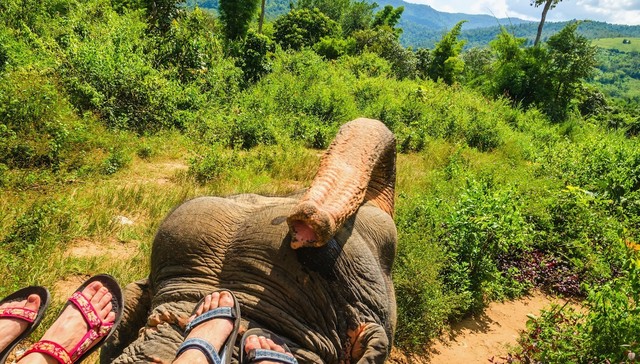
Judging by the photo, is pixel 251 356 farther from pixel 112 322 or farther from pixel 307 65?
pixel 307 65

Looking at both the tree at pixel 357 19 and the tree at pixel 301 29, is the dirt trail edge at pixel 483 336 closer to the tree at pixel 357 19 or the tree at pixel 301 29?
the tree at pixel 301 29

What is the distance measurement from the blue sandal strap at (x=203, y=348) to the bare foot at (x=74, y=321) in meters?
0.77

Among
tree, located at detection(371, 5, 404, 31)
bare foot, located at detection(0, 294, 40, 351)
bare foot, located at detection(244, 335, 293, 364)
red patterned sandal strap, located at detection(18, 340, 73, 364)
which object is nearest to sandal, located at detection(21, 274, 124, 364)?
red patterned sandal strap, located at detection(18, 340, 73, 364)

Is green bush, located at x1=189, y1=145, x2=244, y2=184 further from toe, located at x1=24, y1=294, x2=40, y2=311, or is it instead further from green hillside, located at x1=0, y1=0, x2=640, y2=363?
toe, located at x1=24, y1=294, x2=40, y2=311

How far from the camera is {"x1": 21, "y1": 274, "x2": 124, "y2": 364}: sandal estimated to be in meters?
2.15

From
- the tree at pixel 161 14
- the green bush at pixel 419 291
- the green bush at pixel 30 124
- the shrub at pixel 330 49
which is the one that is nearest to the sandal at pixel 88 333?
the green bush at pixel 419 291

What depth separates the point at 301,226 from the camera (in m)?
2.02

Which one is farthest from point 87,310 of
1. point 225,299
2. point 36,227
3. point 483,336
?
point 483,336

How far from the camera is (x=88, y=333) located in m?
2.29

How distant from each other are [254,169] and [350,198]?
20.7 ft

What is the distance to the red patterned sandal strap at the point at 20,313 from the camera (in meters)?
2.29

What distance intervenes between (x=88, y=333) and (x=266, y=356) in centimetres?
109

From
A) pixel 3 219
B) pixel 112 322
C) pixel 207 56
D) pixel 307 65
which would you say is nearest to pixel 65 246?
pixel 3 219

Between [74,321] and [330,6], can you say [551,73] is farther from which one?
[330,6]
